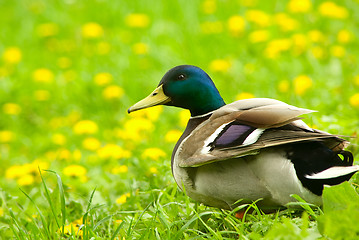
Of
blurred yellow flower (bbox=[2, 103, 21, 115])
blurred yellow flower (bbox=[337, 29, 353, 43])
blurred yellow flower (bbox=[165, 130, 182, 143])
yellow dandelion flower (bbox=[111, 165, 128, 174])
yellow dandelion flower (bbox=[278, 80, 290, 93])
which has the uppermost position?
blurred yellow flower (bbox=[2, 103, 21, 115])

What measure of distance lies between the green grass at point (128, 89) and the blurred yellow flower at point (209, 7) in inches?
3.2

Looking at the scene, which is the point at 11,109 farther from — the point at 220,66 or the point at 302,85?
the point at 302,85

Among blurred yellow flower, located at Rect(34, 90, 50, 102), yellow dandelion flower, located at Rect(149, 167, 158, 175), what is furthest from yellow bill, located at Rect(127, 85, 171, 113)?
blurred yellow flower, located at Rect(34, 90, 50, 102)

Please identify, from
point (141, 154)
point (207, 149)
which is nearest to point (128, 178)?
point (141, 154)

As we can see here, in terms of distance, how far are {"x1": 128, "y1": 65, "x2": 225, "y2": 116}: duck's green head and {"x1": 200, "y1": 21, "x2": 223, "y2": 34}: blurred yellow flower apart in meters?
3.62

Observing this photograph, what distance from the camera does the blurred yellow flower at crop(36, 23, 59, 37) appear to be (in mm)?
7801

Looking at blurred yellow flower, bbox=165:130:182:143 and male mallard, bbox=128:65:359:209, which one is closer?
male mallard, bbox=128:65:359:209

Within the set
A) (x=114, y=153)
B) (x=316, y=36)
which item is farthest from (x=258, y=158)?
(x=316, y=36)

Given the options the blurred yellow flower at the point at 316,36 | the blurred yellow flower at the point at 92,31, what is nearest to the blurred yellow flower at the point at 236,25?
the blurred yellow flower at the point at 316,36

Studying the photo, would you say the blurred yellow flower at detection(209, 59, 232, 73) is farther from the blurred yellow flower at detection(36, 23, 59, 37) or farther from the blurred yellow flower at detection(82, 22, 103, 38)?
the blurred yellow flower at detection(36, 23, 59, 37)

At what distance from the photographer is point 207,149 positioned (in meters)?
2.92

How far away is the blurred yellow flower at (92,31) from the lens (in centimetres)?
752

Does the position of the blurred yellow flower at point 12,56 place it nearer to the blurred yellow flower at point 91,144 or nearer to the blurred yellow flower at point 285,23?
the blurred yellow flower at point 91,144

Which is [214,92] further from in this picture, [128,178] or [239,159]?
[128,178]
